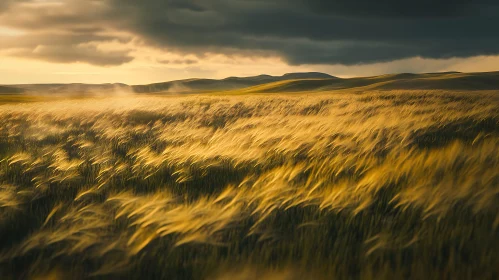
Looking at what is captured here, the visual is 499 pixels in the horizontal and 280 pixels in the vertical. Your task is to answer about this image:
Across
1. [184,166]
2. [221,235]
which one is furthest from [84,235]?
[184,166]

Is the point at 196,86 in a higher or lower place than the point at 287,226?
higher

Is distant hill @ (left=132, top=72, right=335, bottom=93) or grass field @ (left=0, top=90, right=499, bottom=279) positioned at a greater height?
distant hill @ (left=132, top=72, right=335, bottom=93)

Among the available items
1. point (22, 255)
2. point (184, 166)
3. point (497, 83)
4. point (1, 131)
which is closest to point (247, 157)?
point (184, 166)

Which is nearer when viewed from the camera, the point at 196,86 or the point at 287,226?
the point at 287,226

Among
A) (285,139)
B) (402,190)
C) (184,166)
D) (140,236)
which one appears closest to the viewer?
(140,236)

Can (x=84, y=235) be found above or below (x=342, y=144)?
below

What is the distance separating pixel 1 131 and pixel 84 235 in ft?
21.0

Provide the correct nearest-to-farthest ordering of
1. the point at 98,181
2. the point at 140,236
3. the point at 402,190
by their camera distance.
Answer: the point at 140,236 → the point at 402,190 → the point at 98,181

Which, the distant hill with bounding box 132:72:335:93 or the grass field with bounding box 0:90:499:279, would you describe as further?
the distant hill with bounding box 132:72:335:93

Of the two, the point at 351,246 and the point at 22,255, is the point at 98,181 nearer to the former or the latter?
the point at 22,255

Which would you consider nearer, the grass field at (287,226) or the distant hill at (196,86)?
the grass field at (287,226)

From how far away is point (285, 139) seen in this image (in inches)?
149

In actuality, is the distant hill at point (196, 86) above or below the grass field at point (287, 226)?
above

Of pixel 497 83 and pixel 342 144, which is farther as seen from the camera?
pixel 497 83
